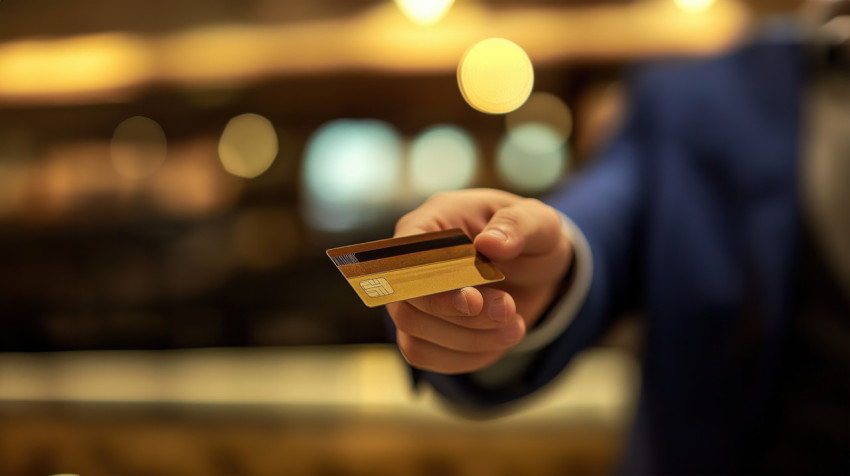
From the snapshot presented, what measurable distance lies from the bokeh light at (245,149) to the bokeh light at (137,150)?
106 mm

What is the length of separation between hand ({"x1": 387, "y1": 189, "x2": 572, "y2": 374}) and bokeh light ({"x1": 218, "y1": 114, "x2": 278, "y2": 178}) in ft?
3.15

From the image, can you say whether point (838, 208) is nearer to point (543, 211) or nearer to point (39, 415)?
point (543, 211)

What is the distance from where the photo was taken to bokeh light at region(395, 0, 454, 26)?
1.07 meters

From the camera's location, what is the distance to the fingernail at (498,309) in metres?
0.16

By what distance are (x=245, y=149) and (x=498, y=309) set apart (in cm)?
102

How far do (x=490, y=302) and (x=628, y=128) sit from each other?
0.55 meters

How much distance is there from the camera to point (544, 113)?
1.14 meters

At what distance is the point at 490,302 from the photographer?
160 millimetres

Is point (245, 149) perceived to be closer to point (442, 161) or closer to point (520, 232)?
point (442, 161)

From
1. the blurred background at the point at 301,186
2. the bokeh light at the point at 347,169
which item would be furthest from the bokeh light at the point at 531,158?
the bokeh light at the point at 347,169

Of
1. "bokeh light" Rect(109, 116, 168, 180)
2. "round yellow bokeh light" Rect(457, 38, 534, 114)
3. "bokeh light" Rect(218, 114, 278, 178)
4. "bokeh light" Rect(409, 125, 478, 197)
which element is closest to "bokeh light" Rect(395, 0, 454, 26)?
"bokeh light" Rect(409, 125, 478, 197)

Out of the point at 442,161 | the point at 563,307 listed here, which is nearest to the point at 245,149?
the point at 442,161

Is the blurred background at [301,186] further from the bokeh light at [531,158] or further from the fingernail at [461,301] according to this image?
the fingernail at [461,301]

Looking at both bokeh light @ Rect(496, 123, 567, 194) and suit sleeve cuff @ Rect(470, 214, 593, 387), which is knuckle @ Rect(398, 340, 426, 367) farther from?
bokeh light @ Rect(496, 123, 567, 194)
